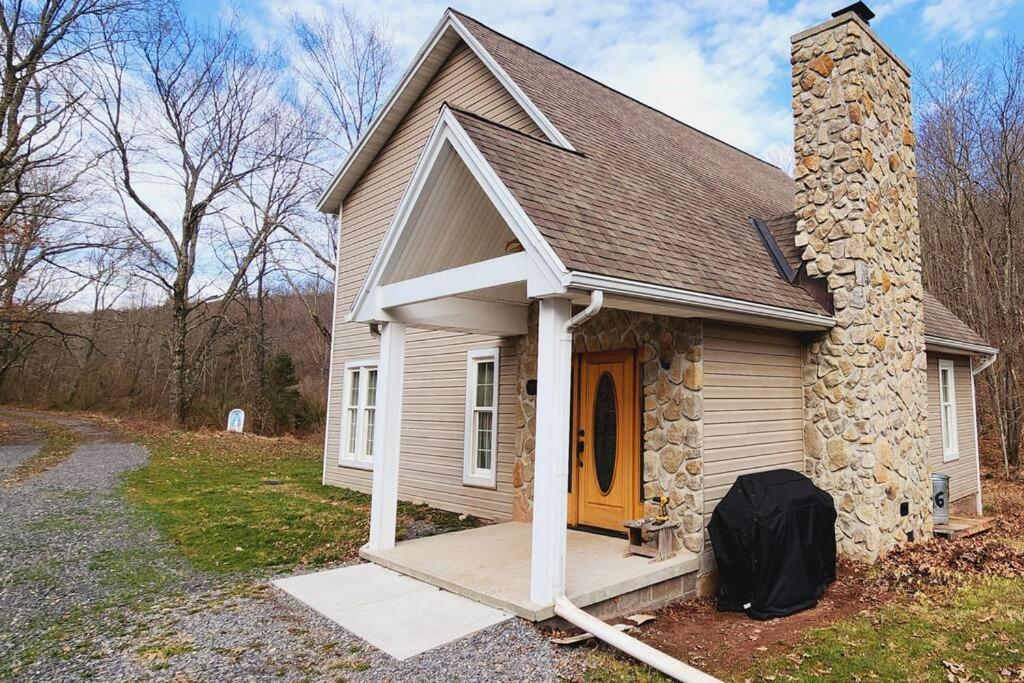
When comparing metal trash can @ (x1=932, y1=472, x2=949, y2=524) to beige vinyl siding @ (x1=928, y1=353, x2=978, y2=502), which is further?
beige vinyl siding @ (x1=928, y1=353, x2=978, y2=502)

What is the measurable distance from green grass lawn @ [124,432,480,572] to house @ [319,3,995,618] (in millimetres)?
1007

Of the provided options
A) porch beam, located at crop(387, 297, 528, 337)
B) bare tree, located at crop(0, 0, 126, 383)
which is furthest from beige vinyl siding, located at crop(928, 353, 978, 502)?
bare tree, located at crop(0, 0, 126, 383)

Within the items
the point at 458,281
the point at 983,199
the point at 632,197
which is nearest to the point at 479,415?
the point at 458,281

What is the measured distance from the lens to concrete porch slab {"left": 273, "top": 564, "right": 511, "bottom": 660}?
4176 millimetres

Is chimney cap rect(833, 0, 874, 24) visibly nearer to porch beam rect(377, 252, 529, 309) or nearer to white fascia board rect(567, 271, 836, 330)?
white fascia board rect(567, 271, 836, 330)

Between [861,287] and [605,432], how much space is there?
315 centimetres

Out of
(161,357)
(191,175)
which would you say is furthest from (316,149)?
(161,357)

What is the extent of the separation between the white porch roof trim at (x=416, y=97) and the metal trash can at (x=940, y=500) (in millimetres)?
6443

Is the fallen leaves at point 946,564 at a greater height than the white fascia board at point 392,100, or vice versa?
the white fascia board at point 392,100

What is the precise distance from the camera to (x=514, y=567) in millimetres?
5430

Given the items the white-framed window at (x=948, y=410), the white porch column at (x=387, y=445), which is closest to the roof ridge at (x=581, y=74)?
the white porch column at (x=387, y=445)

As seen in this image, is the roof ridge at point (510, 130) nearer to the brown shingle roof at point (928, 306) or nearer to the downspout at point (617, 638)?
the downspout at point (617, 638)

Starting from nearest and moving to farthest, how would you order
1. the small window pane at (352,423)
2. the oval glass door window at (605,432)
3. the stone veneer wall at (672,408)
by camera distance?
the stone veneer wall at (672,408), the oval glass door window at (605,432), the small window pane at (352,423)

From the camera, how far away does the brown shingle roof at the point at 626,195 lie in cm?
486
